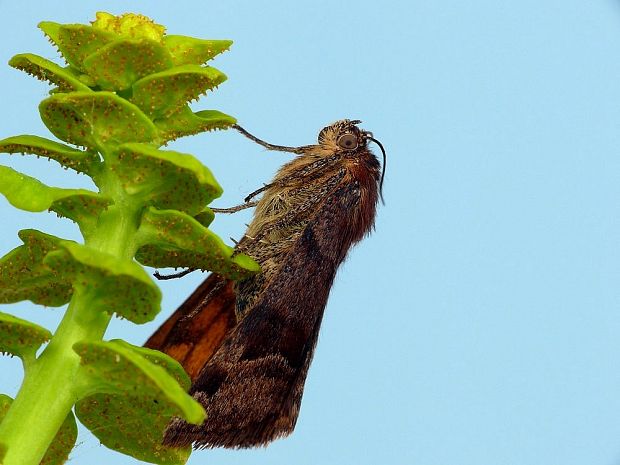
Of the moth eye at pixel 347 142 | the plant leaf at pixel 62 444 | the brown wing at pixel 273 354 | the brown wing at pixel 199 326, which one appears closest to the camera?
the plant leaf at pixel 62 444

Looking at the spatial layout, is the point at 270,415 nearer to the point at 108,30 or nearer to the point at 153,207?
the point at 153,207

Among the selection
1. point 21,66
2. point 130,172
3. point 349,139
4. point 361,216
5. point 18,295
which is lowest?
point 18,295

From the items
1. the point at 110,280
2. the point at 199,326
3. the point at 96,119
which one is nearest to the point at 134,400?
the point at 110,280

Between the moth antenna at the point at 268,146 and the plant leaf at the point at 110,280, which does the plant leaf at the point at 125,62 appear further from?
the moth antenna at the point at 268,146

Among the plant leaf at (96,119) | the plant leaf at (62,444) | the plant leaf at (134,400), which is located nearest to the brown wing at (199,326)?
the plant leaf at (134,400)

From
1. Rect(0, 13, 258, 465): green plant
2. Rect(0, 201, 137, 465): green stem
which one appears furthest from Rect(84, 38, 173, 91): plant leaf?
Rect(0, 201, 137, 465): green stem

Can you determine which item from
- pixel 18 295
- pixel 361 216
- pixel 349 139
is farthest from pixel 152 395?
pixel 349 139

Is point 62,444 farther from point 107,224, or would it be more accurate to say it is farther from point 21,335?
point 107,224
